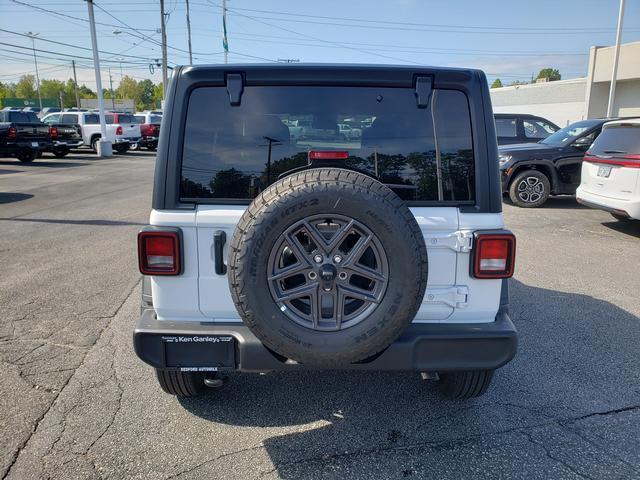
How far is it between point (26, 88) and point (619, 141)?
131083 mm

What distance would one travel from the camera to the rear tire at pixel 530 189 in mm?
10500

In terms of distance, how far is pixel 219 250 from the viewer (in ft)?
8.48

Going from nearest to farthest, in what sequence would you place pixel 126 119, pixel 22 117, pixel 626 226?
1. pixel 626 226
2. pixel 22 117
3. pixel 126 119

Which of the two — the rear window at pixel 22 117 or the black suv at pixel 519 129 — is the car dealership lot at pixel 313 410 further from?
the rear window at pixel 22 117

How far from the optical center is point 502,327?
8.76ft

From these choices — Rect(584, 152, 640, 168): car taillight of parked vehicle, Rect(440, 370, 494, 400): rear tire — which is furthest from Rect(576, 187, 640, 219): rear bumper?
Rect(440, 370, 494, 400): rear tire

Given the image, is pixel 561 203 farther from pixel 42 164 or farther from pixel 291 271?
pixel 42 164

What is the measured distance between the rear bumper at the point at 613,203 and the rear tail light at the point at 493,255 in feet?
19.1

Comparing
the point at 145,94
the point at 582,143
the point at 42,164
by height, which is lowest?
the point at 42,164

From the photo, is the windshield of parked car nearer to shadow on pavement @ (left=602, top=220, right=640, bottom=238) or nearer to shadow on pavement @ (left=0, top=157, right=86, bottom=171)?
shadow on pavement @ (left=602, top=220, right=640, bottom=238)

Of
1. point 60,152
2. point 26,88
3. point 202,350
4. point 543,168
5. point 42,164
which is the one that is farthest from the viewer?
point 26,88

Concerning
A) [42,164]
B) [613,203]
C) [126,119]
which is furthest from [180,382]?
[126,119]

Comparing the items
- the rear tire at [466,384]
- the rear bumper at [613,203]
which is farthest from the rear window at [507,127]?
the rear tire at [466,384]

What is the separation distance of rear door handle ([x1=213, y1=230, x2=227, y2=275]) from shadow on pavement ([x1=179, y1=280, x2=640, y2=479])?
3.40 ft
